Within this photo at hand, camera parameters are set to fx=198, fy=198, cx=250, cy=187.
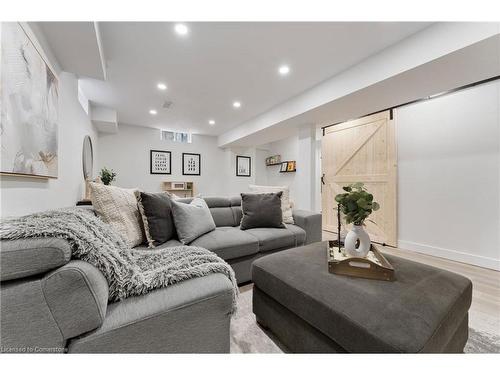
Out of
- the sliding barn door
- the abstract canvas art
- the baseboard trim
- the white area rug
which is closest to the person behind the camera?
the abstract canvas art

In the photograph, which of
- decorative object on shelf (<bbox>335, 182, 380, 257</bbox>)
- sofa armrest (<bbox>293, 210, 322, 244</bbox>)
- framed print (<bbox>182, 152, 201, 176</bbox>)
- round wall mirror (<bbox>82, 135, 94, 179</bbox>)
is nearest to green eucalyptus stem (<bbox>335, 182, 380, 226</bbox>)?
decorative object on shelf (<bbox>335, 182, 380, 257</bbox>)

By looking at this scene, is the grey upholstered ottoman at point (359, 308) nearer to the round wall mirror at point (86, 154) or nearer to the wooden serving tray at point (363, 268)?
the wooden serving tray at point (363, 268)

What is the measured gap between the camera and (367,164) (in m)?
3.45

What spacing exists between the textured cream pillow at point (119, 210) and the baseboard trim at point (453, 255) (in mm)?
3539

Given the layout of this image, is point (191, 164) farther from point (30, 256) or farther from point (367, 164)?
point (30, 256)

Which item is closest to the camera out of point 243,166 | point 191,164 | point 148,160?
point 148,160

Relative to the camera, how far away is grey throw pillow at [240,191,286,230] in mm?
2301

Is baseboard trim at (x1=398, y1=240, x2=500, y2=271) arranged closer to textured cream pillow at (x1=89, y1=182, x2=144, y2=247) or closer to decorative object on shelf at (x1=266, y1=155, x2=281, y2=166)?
textured cream pillow at (x1=89, y1=182, x2=144, y2=247)

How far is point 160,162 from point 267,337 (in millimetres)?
4838

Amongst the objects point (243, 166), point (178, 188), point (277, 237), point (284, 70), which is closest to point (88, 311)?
point (277, 237)

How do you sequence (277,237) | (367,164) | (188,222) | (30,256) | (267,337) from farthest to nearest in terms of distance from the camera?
(367,164)
(277,237)
(188,222)
(267,337)
(30,256)

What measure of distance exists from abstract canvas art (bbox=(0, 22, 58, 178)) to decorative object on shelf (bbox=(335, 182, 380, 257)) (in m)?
1.96

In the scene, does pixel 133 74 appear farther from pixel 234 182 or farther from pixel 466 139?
pixel 466 139
